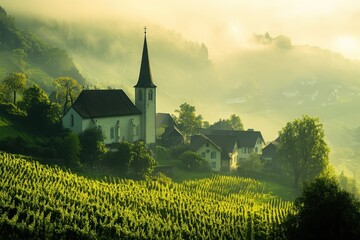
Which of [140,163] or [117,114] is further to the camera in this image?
[117,114]

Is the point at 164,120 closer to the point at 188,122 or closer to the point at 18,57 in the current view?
the point at 188,122

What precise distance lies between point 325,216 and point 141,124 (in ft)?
159

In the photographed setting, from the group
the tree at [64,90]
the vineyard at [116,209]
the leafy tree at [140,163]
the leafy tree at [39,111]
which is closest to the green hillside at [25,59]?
the tree at [64,90]

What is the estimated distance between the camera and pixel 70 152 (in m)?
62.1

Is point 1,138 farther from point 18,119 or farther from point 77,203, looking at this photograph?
point 77,203

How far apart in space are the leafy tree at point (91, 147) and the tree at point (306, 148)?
1281 inches

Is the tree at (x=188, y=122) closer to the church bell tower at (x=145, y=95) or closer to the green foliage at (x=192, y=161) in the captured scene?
the church bell tower at (x=145, y=95)

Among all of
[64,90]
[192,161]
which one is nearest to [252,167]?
[192,161]

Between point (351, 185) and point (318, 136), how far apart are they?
3148 cm

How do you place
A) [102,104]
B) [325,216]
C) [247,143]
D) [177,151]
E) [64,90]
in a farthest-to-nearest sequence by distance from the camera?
[247,143] → [64,90] → [177,151] → [102,104] → [325,216]

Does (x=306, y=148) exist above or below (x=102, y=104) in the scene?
→ below

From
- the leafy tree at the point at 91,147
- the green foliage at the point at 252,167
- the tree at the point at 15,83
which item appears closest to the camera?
the leafy tree at the point at 91,147

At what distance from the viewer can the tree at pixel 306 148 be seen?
78.8m

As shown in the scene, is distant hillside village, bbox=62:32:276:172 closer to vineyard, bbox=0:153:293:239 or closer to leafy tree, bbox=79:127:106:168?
leafy tree, bbox=79:127:106:168
